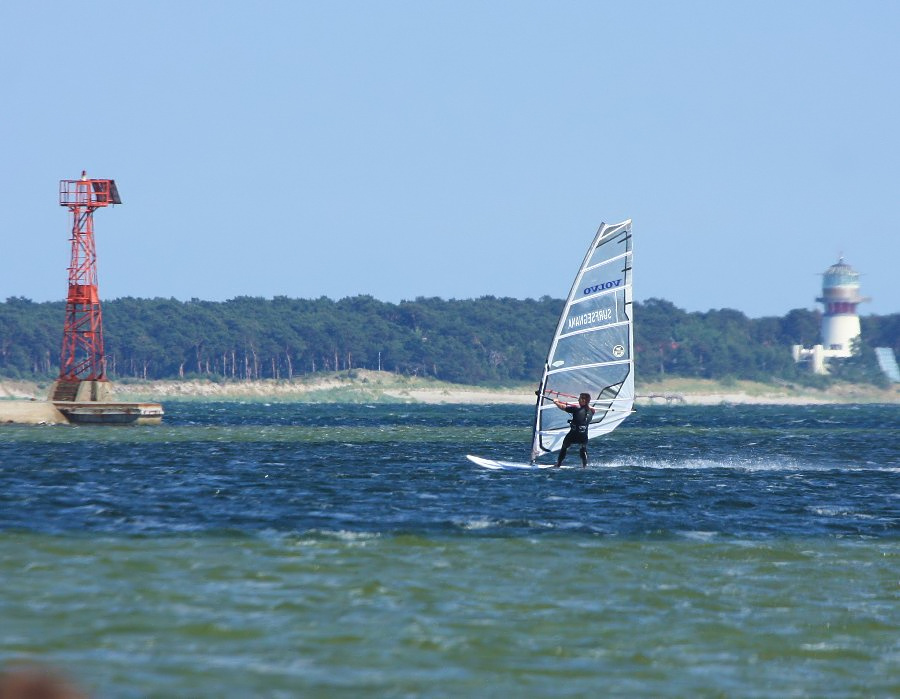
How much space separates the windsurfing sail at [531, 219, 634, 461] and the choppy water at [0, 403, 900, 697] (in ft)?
6.92

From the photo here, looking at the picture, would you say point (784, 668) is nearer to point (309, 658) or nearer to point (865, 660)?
point (865, 660)

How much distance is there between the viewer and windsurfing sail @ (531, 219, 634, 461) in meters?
33.5

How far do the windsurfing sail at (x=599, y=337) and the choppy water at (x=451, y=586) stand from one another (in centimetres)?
211

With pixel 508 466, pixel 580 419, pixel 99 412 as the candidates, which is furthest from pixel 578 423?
pixel 99 412

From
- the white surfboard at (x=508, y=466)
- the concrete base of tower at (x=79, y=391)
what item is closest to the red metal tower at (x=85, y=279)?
the concrete base of tower at (x=79, y=391)

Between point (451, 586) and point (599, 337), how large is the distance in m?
18.3

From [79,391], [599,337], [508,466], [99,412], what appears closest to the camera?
[599,337]

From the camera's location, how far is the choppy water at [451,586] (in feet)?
38.1

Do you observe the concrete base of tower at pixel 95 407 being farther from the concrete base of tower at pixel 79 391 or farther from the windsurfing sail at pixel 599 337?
the windsurfing sail at pixel 599 337

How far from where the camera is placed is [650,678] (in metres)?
11.6

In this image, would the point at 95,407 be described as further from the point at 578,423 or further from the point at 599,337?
the point at 578,423

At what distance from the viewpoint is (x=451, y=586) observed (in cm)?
1592

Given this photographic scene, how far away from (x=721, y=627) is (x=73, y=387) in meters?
67.0

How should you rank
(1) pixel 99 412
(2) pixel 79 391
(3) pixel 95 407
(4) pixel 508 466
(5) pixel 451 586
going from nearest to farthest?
1. (5) pixel 451 586
2. (4) pixel 508 466
3. (3) pixel 95 407
4. (1) pixel 99 412
5. (2) pixel 79 391
